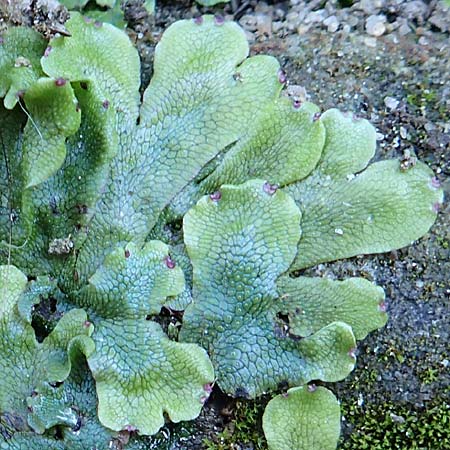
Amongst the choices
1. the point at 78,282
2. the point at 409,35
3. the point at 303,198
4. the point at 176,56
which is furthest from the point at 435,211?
the point at 78,282

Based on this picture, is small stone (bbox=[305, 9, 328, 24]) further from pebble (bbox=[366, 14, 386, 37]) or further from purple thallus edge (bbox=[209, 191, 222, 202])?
purple thallus edge (bbox=[209, 191, 222, 202])

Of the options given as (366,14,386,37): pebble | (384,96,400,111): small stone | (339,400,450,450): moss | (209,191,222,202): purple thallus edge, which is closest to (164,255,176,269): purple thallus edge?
(209,191,222,202): purple thallus edge

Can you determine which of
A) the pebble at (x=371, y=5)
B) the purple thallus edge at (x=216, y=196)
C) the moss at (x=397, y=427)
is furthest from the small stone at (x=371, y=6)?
the moss at (x=397, y=427)

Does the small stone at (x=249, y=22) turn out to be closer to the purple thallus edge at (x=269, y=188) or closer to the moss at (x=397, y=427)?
the purple thallus edge at (x=269, y=188)

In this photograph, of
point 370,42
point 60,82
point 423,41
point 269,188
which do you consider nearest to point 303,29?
point 370,42

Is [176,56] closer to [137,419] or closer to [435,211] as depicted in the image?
[435,211]

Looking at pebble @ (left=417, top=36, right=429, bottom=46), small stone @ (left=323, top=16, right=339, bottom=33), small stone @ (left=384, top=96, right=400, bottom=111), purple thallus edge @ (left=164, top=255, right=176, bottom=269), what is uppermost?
small stone @ (left=323, top=16, right=339, bottom=33)

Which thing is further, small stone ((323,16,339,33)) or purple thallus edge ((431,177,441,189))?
small stone ((323,16,339,33))

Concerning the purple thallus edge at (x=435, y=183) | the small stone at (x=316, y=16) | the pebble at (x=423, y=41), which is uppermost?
the small stone at (x=316, y=16)
